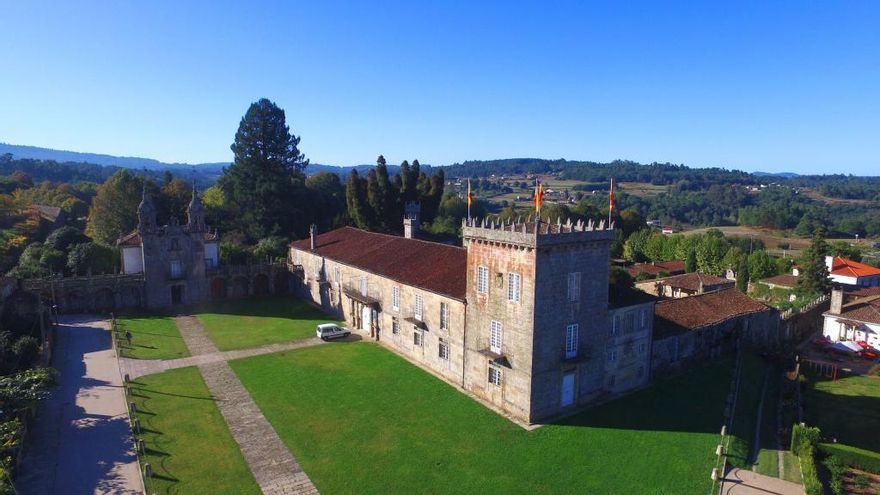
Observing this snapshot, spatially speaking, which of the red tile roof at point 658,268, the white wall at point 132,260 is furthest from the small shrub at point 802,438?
the white wall at point 132,260

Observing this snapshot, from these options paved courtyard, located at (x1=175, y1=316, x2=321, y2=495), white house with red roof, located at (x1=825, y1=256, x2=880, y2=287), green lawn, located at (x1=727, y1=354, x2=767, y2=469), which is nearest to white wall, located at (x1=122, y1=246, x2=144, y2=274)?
paved courtyard, located at (x1=175, y1=316, x2=321, y2=495)

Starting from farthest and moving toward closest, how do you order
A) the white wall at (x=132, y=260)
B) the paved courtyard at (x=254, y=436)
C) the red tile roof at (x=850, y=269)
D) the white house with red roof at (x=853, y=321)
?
the red tile roof at (x=850, y=269)
the white wall at (x=132, y=260)
the white house with red roof at (x=853, y=321)
the paved courtyard at (x=254, y=436)

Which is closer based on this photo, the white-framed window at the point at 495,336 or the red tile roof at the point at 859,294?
the white-framed window at the point at 495,336

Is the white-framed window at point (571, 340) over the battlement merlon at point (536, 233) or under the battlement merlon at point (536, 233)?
under

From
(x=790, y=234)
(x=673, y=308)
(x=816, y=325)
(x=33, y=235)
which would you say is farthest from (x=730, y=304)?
(x=790, y=234)

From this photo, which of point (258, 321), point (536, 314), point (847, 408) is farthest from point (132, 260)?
point (847, 408)

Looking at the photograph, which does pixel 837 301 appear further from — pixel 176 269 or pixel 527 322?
pixel 176 269

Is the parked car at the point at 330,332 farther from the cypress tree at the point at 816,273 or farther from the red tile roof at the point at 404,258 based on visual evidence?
the cypress tree at the point at 816,273
